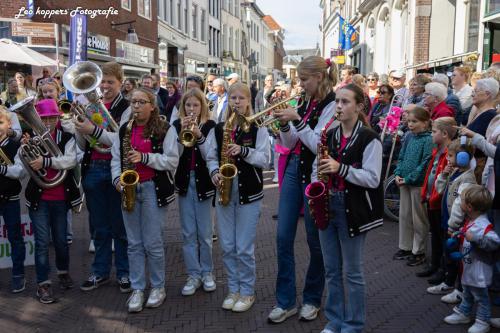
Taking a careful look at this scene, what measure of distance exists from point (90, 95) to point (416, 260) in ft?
12.8

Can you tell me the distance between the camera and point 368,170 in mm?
3410

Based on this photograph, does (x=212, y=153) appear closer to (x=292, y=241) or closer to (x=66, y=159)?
(x=292, y=241)

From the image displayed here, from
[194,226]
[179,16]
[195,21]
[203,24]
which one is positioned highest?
[203,24]

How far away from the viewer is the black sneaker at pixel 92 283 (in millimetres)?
4977

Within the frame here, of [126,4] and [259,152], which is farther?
[126,4]

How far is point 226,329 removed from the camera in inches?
162

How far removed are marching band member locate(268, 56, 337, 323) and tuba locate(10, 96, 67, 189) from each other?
7.18 ft

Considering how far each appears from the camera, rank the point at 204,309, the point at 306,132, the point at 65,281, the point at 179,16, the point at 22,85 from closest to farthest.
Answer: the point at 306,132, the point at 204,309, the point at 65,281, the point at 22,85, the point at 179,16

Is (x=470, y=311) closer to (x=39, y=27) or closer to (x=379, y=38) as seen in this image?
(x=39, y=27)

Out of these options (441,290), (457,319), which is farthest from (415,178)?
(457,319)

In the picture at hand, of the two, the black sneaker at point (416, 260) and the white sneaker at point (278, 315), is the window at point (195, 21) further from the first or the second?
the white sneaker at point (278, 315)

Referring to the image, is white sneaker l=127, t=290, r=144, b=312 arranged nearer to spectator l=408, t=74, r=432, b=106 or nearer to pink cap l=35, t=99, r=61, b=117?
pink cap l=35, t=99, r=61, b=117

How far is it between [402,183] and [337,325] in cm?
231

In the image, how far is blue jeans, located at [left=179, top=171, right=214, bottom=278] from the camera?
468 centimetres
